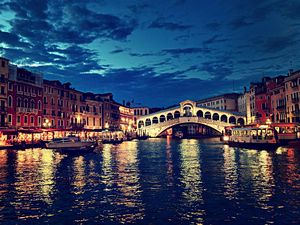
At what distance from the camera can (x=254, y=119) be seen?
7319 centimetres

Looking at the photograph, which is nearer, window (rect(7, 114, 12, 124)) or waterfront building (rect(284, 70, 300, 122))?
window (rect(7, 114, 12, 124))

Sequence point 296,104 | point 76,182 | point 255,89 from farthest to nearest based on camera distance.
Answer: point 255,89, point 296,104, point 76,182

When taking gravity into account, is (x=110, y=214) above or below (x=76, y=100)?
below

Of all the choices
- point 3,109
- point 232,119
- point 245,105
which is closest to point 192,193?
point 3,109

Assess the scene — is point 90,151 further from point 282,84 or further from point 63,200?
point 282,84

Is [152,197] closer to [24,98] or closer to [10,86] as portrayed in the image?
[10,86]

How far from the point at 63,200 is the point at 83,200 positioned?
79 cm

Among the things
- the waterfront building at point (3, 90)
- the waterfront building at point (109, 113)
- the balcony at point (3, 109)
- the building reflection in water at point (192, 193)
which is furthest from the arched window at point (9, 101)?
the waterfront building at point (109, 113)

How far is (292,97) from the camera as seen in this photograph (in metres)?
52.7

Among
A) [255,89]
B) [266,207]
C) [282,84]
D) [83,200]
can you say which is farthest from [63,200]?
[255,89]

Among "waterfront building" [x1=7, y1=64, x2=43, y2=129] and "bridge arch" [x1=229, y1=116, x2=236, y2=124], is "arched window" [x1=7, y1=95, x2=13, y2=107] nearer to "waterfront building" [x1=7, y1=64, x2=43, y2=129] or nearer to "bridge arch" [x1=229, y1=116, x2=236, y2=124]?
"waterfront building" [x1=7, y1=64, x2=43, y2=129]

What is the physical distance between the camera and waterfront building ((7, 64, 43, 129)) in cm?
4375

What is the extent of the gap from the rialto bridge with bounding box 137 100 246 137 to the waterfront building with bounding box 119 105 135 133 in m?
4.46

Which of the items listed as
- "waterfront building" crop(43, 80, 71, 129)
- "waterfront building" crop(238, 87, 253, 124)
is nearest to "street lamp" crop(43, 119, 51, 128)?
"waterfront building" crop(43, 80, 71, 129)
